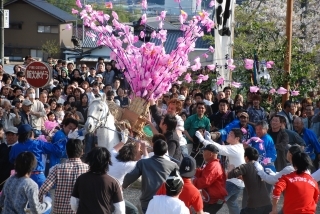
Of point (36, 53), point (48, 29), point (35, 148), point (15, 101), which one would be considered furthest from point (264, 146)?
point (36, 53)

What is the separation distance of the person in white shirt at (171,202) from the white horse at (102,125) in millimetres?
4402

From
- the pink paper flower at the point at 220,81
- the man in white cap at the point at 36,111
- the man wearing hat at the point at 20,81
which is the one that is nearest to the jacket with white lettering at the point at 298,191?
the man in white cap at the point at 36,111

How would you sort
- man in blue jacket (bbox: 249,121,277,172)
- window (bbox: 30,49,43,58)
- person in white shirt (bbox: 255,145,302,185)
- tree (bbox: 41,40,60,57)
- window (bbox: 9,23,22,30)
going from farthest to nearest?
window (bbox: 30,49,43,58), window (bbox: 9,23,22,30), tree (bbox: 41,40,60,57), man in blue jacket (bbox: 249,121,277,172), person in white shirt (bbox: 255,145,302,185)

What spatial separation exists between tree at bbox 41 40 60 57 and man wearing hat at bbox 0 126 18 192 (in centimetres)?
4202

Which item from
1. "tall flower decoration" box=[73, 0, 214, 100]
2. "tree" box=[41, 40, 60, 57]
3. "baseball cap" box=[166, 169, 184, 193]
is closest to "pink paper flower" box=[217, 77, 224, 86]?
"tall flower decoration" box=[73, 0, 214, 100]

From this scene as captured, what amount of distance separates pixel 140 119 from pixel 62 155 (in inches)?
69.7

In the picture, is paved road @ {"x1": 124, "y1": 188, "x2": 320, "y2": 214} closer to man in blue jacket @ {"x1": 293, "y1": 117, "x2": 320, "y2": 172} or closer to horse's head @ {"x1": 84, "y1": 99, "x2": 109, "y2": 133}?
man in blue jacket @ {"x1": 293, "y1": 117, "x2": 320, "y2": 172}

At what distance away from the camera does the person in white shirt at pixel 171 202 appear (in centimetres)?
648

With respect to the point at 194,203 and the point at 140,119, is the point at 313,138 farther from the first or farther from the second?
the point at 194,203

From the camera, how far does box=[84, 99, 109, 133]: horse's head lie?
10852 millimetres

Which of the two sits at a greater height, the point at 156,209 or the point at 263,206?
the point at 156,209

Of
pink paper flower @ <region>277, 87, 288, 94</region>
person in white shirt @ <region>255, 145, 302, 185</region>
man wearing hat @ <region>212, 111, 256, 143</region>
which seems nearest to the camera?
person in white shirt @ <region>255, 145, 302, 185</region>

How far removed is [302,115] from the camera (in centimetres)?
1477

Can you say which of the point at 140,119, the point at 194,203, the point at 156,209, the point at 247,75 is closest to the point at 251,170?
the point at 194,203
